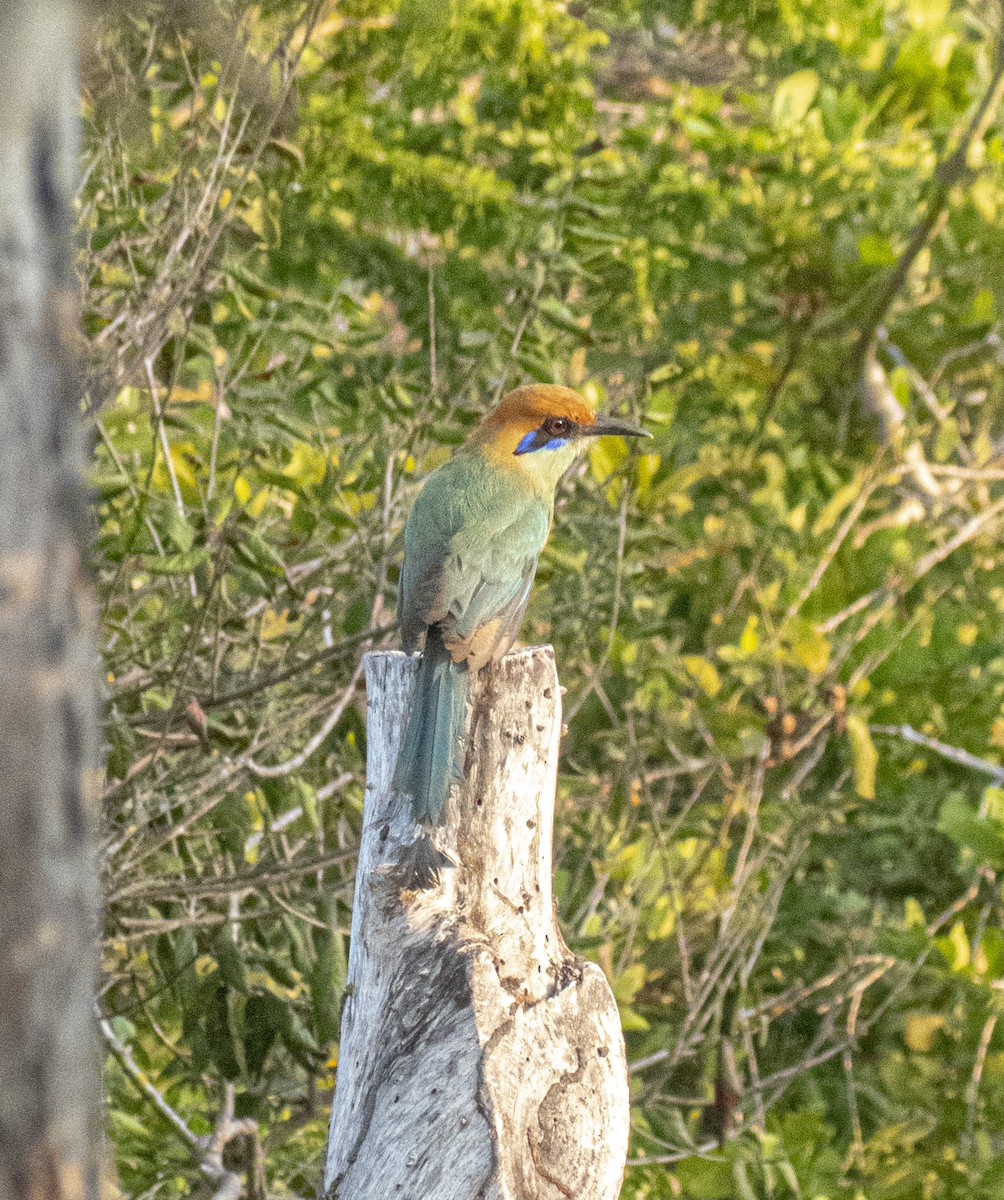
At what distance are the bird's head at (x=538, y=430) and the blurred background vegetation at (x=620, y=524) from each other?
185 millimetres

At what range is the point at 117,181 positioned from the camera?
3719 mm

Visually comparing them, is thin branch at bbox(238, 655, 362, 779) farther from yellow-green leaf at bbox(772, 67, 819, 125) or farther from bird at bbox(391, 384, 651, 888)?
yellow-green leaf at bbox(772, 67, 819, 125)

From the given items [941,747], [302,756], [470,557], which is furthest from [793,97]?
[302,756]

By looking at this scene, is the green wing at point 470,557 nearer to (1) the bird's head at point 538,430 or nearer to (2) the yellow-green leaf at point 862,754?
(1) the bird's head at point 538,430

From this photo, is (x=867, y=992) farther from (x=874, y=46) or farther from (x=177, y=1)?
(x=177, y=1)

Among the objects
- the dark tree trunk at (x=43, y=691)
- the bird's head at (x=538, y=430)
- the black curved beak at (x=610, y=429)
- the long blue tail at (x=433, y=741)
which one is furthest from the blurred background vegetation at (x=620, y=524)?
the dark tree trunk at (x=43, y=691)

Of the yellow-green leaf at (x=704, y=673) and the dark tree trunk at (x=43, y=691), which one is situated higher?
the dark tree trunk at (x=43, y=691)

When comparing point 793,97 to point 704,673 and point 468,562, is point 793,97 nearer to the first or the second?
point 704,673

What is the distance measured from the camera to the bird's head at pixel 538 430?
357 cm

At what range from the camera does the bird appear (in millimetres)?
2564

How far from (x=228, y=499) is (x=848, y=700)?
2.72 metres

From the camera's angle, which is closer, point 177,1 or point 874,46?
point 177,1

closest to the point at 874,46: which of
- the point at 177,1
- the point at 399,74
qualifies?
the point at 399,74

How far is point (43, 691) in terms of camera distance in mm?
816
